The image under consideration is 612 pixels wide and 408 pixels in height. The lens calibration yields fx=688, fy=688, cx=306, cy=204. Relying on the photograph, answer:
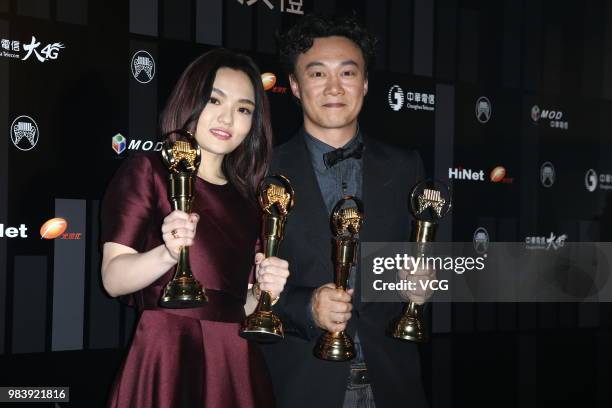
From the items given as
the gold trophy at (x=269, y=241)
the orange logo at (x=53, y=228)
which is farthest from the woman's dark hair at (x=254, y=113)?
the orange logo at (x=53, y=228)

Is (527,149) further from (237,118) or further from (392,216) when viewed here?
(237,118)

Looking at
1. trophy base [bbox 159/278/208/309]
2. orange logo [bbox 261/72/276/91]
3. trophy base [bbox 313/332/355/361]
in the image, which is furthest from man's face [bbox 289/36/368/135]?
trophy base [bbox 159/278/208/309]

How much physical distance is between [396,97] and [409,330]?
134 cm

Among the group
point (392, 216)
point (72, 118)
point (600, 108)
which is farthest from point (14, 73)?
point (600, 108)

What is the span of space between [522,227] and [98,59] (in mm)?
2223

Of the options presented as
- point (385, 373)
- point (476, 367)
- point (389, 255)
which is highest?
point (389, 255)

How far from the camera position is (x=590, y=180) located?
3.79 m

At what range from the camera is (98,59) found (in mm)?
2504

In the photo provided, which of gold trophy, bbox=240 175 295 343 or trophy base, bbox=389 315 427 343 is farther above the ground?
gold trophy, bbox=240 175 295 343

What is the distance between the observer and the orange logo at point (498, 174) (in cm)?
344

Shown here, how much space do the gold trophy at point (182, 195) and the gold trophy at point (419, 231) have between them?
699 mm

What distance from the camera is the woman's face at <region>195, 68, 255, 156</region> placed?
6.65ft

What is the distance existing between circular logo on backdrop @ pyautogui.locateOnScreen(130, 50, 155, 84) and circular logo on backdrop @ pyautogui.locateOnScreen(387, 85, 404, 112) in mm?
1096

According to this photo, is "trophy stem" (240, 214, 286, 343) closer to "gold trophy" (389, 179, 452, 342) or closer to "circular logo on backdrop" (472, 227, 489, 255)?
"gold trophy" (389, 179, 452, 342)
